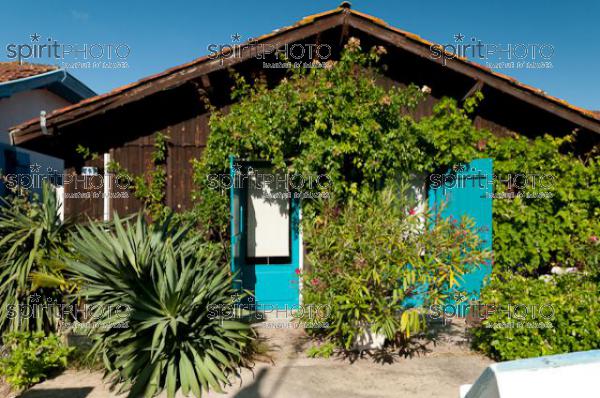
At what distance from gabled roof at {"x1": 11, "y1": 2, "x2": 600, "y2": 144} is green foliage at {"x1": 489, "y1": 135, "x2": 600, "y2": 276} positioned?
23.0 inches

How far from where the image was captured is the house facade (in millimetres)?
5707

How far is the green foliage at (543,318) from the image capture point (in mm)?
3779

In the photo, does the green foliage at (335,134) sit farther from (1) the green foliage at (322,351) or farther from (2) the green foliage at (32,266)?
(1) the green foliage at (322,351)

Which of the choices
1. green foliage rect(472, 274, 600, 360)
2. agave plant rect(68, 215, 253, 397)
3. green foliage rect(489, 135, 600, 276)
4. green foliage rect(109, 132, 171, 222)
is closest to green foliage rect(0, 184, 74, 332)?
agave plant rect(68, 215, 253, 397)

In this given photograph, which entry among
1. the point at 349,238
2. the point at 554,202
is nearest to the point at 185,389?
the point at 349,238

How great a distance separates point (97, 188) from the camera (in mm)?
6039

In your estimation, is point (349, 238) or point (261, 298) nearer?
point (349, 238)

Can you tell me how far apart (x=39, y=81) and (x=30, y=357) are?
22.6 feet

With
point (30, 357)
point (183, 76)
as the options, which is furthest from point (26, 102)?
point (30, 357)

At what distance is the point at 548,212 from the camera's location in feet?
19.6

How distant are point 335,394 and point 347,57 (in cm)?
457

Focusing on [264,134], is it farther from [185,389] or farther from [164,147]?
[185,389]

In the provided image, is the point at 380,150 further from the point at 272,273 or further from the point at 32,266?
the point at 32,266

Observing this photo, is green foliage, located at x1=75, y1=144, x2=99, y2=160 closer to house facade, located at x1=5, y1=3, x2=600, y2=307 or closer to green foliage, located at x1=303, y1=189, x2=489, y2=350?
house facade, located at x1=5, y1=3, x2=600, y2=307
